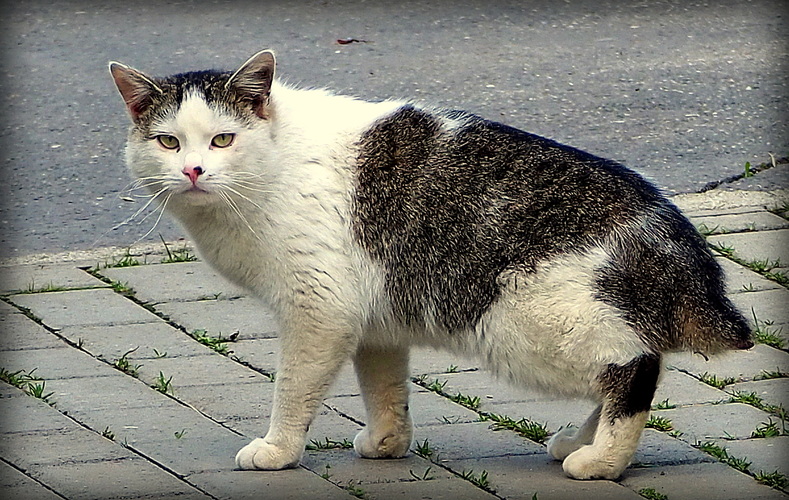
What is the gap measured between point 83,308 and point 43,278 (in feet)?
1.39

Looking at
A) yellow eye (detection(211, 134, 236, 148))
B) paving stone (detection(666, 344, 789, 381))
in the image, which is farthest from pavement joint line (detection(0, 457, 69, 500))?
paving stone (detection(666, 344, 789, 381))

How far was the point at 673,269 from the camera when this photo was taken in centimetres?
353

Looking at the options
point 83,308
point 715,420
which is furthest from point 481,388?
point 83,308

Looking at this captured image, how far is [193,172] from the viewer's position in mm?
3514

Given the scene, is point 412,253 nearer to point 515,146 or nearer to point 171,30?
point 515,146

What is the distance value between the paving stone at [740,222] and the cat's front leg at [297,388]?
100 inches

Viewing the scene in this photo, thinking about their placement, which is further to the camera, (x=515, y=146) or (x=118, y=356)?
(x=118, y=356)

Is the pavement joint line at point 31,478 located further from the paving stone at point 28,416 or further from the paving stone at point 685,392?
the paving stone at point 685,392

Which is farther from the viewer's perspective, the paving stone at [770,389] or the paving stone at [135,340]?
the paving stone at [135,340]

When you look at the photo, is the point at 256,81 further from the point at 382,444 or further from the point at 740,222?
the point at 740,222

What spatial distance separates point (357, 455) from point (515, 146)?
3.53 feet

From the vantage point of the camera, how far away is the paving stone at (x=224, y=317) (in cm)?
482

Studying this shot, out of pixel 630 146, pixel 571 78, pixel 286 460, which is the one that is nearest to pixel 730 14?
pixel 571 78

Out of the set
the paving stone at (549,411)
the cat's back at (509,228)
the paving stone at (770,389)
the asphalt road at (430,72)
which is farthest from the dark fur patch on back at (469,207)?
the asphalt road at (430,72)
